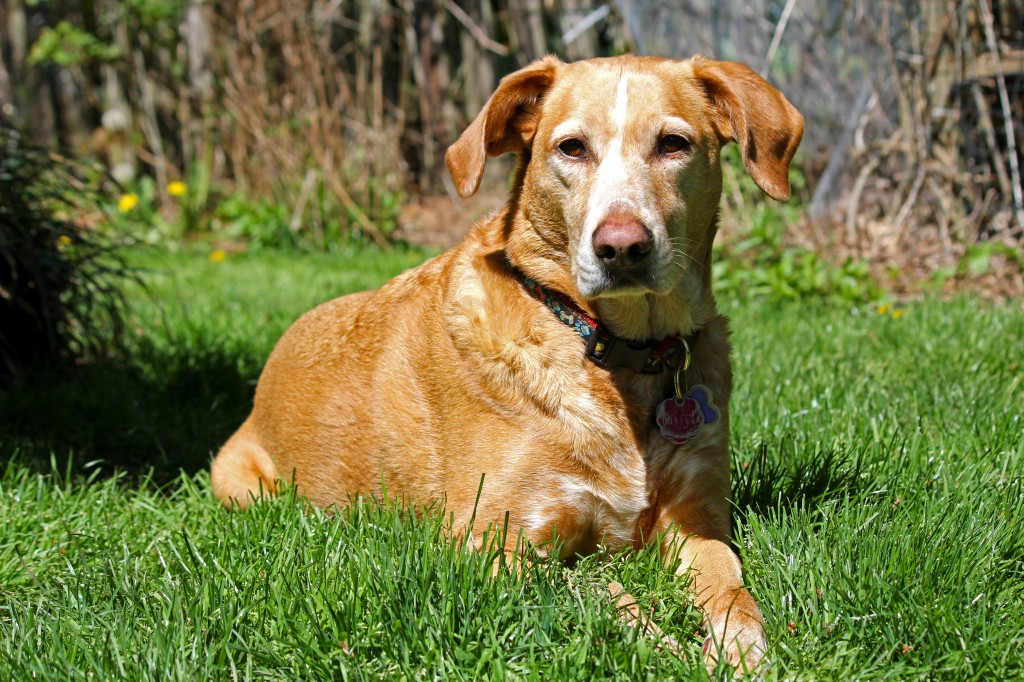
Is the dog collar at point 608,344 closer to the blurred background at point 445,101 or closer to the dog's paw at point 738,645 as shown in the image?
the dog's paw at point 738,645

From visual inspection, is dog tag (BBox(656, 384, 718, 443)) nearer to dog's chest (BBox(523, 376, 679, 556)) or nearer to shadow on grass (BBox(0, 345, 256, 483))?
dog's chest (BBox(523, 376, 679, 556))

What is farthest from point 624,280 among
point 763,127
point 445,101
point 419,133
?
→ point 419,133

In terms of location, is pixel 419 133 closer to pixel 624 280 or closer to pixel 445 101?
pixel 445 101

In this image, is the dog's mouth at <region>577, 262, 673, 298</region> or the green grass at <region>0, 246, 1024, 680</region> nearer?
the green grass at <region>0, 246, 1024, 680</region>

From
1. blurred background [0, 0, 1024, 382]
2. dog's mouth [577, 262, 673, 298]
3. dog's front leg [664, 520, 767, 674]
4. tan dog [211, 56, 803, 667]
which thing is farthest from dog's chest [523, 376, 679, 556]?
blurred background [0, 0, 1024, 382]

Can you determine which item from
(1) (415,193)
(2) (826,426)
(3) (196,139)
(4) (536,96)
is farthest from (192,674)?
(3) (196,139)

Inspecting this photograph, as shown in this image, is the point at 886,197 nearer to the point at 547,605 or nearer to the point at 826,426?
the point at 826,426

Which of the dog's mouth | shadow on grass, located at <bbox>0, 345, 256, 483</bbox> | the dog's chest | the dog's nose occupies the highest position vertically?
the dog's nose

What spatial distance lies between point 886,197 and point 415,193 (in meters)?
5.02

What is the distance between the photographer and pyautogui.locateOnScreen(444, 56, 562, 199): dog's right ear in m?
2.89

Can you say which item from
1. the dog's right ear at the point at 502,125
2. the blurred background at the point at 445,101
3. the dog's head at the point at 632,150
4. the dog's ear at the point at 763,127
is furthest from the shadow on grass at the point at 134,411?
the dog's ear at the point at 763,127

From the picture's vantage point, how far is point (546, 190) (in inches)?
112

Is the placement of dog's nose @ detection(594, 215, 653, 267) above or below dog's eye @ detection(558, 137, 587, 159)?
below

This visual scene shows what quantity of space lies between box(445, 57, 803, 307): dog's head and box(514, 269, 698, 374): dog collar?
0.33ft
